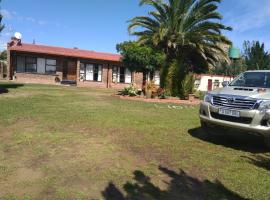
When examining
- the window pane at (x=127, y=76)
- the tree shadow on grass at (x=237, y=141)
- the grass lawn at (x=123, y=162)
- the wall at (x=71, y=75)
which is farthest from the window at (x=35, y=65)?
the tree shadow on grass at (x=237, y=141)

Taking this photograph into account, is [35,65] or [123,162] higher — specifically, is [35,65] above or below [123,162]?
above

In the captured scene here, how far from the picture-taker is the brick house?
30.6 metres

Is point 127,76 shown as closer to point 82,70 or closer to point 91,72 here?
point 91,72

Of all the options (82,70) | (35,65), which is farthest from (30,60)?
(82,70)

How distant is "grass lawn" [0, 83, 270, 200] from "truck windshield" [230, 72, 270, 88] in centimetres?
137

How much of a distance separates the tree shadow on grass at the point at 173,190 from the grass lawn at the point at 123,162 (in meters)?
0.01

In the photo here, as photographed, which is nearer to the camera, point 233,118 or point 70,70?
point 233,118

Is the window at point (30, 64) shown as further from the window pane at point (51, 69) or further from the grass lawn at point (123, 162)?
the grass lawn at point (123, 162)

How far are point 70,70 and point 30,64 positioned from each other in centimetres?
368

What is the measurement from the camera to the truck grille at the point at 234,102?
6.87 metres

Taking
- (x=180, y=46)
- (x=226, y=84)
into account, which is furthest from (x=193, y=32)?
(x=226, y=84)

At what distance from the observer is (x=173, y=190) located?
473 centimetres

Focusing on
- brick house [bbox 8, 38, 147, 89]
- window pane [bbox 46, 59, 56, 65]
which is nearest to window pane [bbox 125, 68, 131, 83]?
brick house [bbox 8, 38, 147, 89]

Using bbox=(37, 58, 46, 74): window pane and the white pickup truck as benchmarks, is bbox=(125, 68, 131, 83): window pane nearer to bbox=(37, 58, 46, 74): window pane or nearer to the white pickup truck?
bbox=(37, 58, 46, 74): window pane
